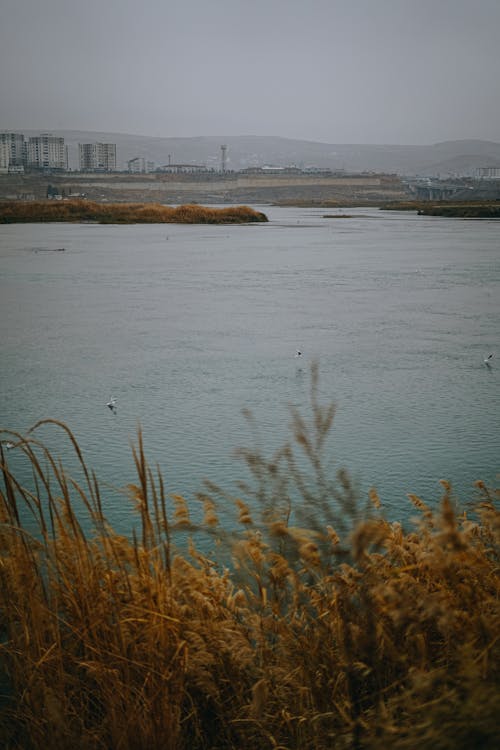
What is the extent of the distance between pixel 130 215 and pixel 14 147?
89.7 m

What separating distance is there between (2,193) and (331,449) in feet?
251

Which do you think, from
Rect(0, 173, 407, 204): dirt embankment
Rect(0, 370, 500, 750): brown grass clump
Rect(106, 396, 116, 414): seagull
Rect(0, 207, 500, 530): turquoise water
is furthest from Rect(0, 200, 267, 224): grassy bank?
Rect(0, 173, 407, 204): dirt embankment

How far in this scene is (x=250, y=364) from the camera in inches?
232

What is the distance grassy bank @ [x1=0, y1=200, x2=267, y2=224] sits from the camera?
2973 cm

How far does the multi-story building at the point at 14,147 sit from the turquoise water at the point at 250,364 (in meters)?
92.7

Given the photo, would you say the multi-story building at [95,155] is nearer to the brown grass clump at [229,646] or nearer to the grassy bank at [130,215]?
the grassy bank at [130,215]

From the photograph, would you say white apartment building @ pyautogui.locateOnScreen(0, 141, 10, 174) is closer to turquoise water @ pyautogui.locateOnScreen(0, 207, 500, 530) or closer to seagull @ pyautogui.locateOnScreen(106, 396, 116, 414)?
turquoise water @ pyautogui.locateOnScreen(0, 207, 500, 530)

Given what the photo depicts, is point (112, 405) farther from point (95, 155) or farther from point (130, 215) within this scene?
point (95, 155)

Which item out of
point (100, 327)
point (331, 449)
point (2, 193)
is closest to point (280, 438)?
point (331, 449)

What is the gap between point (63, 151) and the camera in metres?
133

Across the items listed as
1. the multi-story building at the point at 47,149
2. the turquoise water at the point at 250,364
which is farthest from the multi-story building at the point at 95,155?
the turquoise water at the point at 250,364

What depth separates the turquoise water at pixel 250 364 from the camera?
3869mm

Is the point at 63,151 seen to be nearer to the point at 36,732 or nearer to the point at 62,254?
the point at 62,254

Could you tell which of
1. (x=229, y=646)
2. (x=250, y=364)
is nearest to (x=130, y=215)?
(x=250, y=364)
